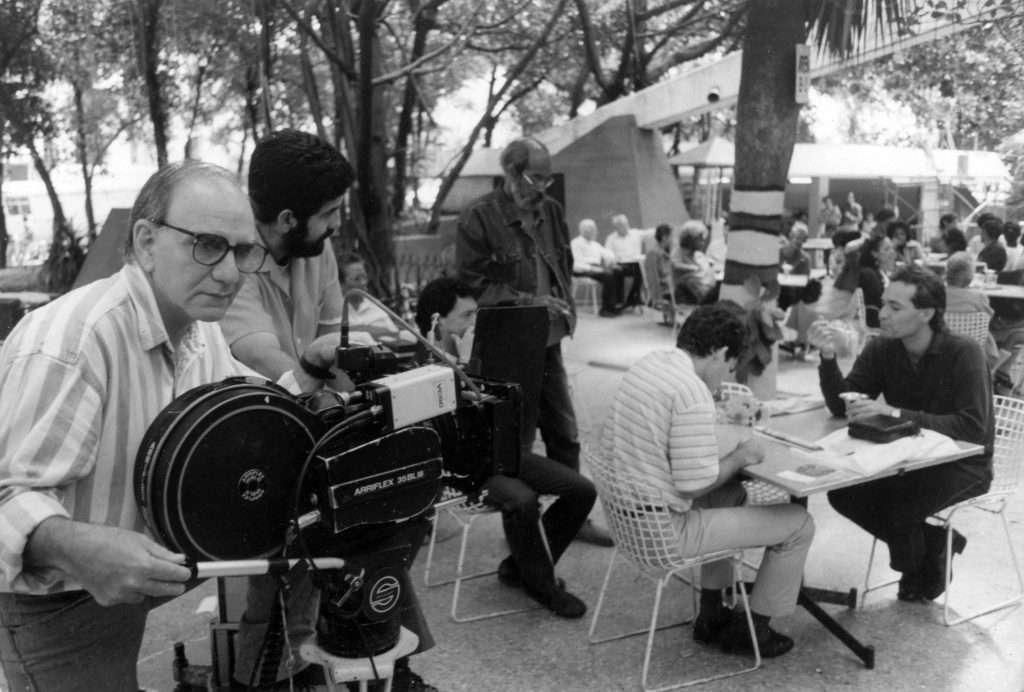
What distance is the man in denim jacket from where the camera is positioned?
4.86 metres

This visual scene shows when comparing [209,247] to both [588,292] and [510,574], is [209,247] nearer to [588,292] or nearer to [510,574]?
[510,574]

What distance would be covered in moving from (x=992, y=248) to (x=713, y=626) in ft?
10.4

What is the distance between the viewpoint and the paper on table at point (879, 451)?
148 inches

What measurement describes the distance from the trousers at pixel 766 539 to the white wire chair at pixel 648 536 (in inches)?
2.0

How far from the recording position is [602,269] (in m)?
13.4

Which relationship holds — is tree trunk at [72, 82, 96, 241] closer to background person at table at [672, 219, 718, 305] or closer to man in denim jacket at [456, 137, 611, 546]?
man in denim jacket at [456, 137, 611, 546]

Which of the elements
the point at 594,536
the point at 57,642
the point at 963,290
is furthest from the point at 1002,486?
the point at 57,642

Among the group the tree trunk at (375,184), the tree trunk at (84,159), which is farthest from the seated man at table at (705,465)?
the tree trunk at (84,159)

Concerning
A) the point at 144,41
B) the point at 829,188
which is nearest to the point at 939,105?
the point at 144,41

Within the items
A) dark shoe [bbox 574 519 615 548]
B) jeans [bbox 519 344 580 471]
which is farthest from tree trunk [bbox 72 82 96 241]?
dark shoe [bbox 574 519 615 548]

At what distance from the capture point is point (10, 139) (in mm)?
7516

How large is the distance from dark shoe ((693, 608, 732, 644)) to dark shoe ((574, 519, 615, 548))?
109cm

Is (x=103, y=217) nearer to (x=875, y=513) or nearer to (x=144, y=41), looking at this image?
(x=144, y=41)

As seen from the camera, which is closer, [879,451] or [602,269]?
[879,451]
